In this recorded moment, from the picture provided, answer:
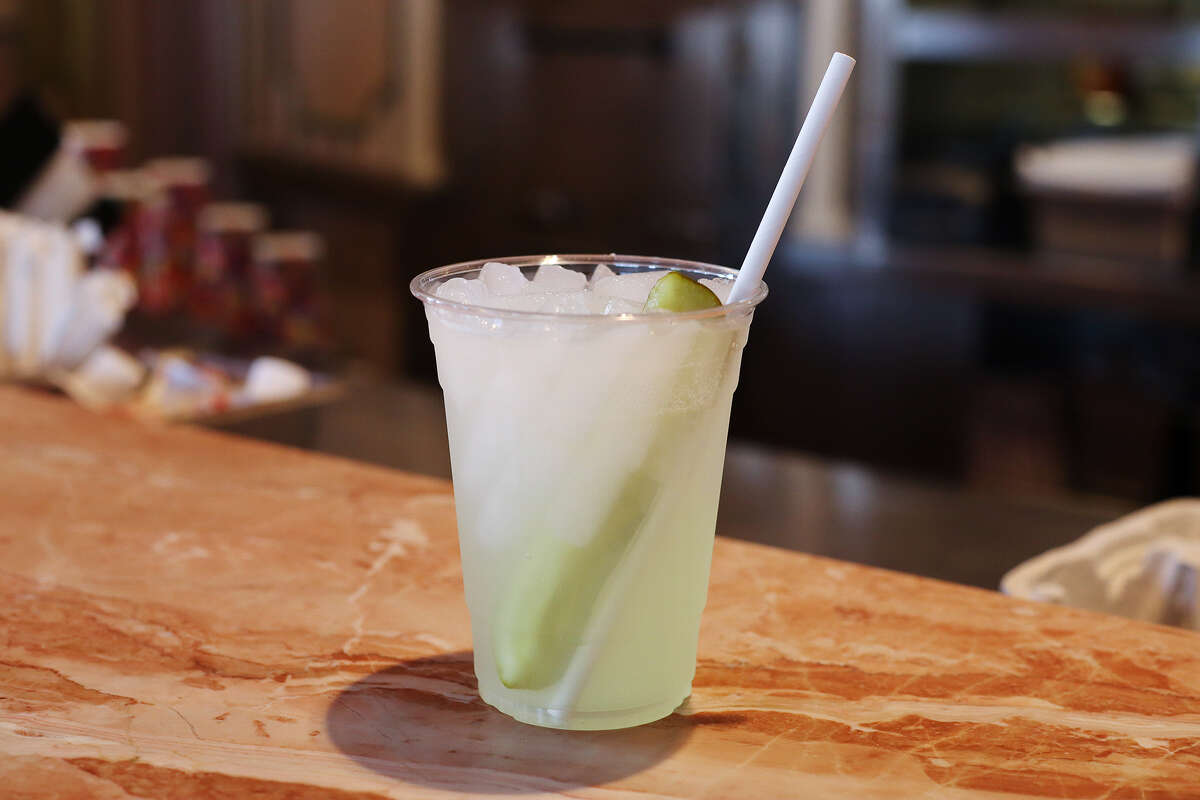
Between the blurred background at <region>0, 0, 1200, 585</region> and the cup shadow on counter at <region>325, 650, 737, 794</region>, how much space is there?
3.59 feet

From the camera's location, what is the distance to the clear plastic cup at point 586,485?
2.23 ft

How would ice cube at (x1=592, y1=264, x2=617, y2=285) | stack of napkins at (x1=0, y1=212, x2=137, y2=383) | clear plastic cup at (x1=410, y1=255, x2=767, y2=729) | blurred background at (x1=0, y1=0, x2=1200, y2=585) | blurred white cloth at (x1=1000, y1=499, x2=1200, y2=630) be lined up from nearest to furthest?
clear plastic cup at (x1=410, y1=255, x2=767, y2=729) < ice cube at (x1=592, y1=264, x2=617, y2=285) < blurred white cloth at (x1=1000, y1=499, x2=1200, y2=630) < stack of napkins at (x1=0, y1=212, x2=137, y2=383) < blurred background at (x1=0, y1=0, x2=1200, y2=585)

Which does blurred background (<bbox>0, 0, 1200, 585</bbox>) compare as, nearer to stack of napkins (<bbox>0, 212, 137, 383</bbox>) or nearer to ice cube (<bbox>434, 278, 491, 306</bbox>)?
stack of napkins (<bbox>0, 212, 137, 383</bbox>)

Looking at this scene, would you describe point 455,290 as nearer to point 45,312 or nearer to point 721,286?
point 721,286

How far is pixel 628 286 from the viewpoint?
0.75 metres

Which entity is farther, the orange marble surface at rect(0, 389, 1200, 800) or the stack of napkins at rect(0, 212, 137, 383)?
the stack of napkins at rect(0, 212, 137, 383)

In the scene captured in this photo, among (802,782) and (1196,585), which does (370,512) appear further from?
(1196,585)

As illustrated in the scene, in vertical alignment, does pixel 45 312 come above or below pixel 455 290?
below

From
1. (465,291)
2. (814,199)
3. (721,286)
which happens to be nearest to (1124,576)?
(721,286)

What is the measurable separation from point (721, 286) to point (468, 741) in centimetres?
28

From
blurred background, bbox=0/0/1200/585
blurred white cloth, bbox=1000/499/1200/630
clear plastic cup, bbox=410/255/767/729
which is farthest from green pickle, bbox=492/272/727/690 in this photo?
blurred background, bbox=0/0/1200/585

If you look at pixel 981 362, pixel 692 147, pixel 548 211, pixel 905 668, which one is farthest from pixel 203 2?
pixel 905 668

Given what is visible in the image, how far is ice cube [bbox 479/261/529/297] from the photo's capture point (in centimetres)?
75

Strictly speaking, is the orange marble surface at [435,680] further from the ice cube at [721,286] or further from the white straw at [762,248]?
the ice cube at [721,286]
